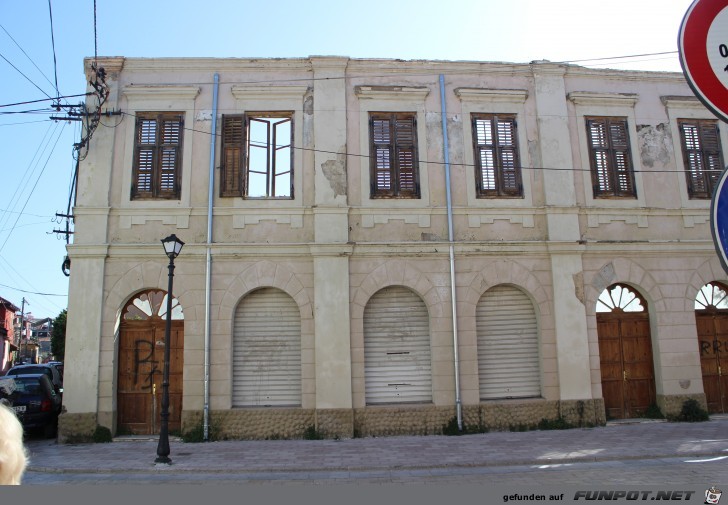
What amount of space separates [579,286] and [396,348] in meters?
4.79

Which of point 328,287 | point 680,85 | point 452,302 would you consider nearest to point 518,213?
point 452,302

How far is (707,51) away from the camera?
277 centimetres

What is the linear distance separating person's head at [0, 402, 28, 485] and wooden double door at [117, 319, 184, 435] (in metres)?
11.3

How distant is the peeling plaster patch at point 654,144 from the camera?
48.4 feet

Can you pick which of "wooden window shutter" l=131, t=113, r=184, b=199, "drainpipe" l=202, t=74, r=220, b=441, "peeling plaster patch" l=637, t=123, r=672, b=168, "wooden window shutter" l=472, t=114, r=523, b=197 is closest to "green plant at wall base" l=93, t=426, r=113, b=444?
"drainpipe" l=202, t=74, r=220, b=441

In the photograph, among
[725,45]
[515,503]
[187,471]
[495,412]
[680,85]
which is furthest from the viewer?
[680,85]

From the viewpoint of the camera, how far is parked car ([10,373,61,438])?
13.1 m

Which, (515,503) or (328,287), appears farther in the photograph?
(328,287)

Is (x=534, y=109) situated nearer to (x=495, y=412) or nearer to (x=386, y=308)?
(x=386, y=308)

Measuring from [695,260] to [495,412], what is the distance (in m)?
6.59

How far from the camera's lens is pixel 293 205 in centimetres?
1359

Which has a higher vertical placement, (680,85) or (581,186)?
(680,85)

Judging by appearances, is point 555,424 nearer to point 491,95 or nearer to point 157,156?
point 491,95

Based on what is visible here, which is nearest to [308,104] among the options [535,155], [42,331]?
[535,155]
